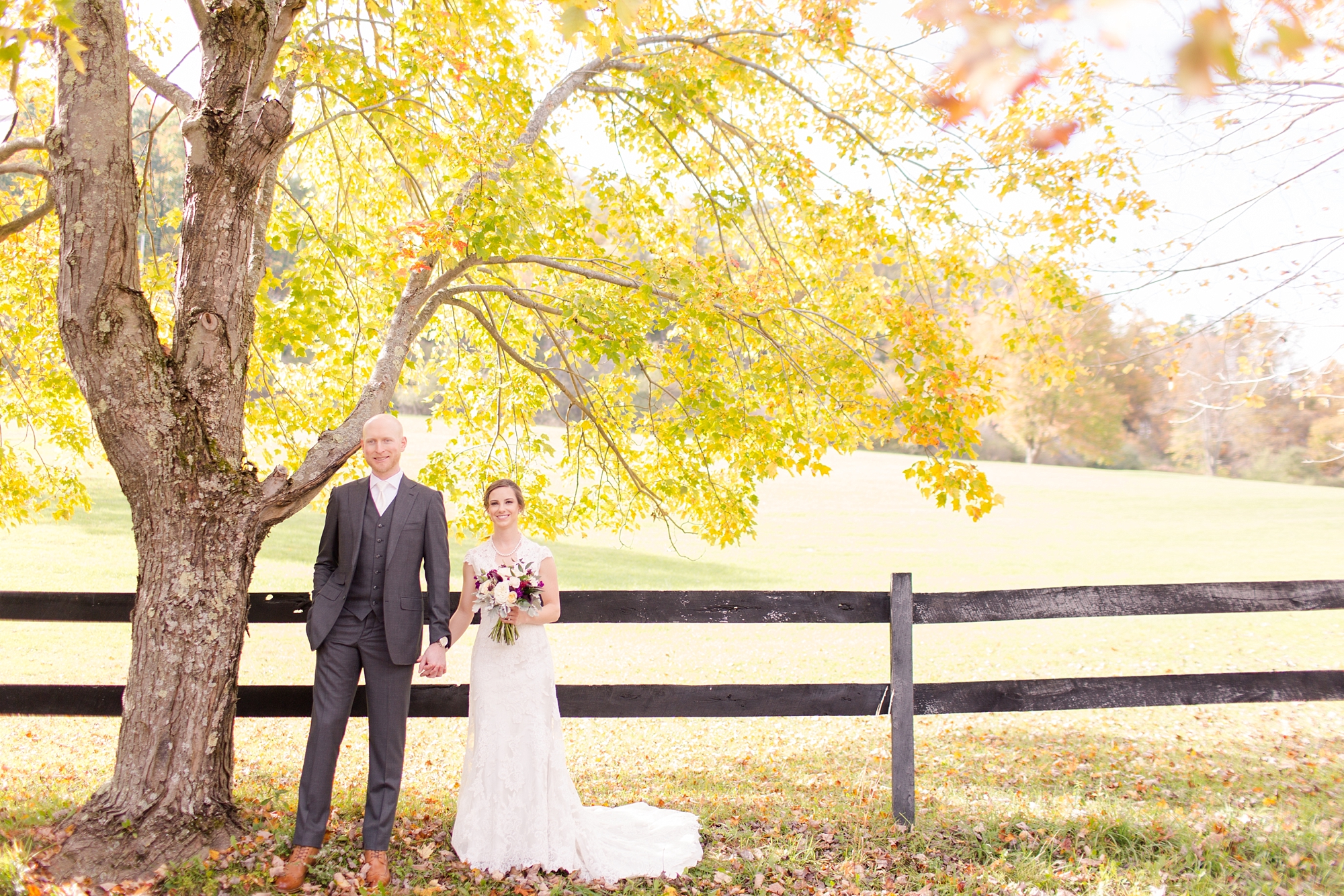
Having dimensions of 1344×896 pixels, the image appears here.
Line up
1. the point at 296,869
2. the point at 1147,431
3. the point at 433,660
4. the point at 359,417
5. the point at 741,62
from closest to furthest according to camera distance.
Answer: the point at 296,869
the point at 433,660
the point at 359,417
the point at 741,62
the point at 1147,431

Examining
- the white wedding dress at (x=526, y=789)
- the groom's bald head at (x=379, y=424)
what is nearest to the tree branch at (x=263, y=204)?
the groom's bald head at (x=379, y=424)

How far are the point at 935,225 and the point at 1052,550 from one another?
76.8 ft

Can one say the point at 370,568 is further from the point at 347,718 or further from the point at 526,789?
the point at 526,789

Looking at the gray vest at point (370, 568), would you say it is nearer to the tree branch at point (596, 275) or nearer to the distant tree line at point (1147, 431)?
the tree branch at point (596, 275)

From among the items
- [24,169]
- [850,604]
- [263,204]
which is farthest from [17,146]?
[850,604]

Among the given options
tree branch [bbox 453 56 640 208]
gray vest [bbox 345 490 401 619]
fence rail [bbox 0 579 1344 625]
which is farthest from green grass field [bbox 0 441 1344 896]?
tree branch [bbox 453 56 640 208]

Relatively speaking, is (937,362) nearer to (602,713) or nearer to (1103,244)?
(1103,244)

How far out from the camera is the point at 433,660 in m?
4.27

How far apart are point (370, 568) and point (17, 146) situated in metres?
3.23

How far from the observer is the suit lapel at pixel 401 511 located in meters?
4.37

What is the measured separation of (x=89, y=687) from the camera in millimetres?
5051

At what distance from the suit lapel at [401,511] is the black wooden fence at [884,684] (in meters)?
0.93

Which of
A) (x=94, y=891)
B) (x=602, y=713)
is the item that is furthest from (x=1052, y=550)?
(x=94, y=891)

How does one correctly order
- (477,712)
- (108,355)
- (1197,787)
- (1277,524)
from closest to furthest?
(108,355) → (477,712) → (1197,787) → (1277,524)
